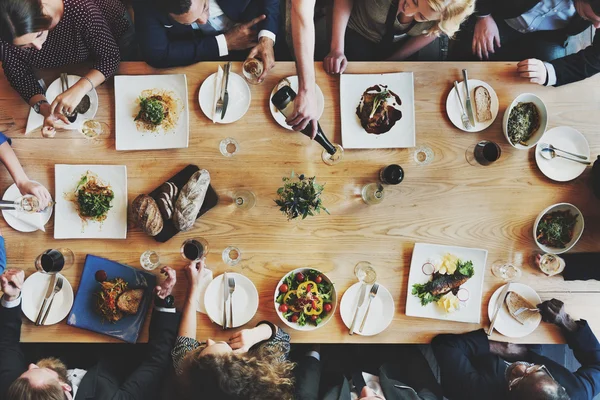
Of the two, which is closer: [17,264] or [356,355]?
[17,264]

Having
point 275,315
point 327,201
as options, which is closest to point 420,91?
point 327,201

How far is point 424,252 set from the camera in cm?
206

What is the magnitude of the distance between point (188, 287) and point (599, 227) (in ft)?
6.21

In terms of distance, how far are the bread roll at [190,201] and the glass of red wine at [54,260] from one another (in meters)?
0.50

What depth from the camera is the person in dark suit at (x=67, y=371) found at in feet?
6.03

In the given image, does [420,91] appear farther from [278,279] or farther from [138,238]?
[138,238]

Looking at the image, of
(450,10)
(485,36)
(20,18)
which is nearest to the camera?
(20,18)

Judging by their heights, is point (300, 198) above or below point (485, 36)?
below

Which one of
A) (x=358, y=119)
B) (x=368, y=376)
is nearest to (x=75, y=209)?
(x=358, y=119)

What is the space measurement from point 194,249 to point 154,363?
0.56 m

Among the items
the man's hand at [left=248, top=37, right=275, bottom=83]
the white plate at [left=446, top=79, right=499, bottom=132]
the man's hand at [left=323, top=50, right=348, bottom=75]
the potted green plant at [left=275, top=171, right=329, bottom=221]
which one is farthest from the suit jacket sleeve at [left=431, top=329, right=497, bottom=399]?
the man's hand at [left=248, top=37, right=275, bottom=83]

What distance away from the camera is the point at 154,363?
206cm

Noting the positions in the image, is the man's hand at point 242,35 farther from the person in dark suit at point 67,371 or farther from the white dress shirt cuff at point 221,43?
the person in dark suit at point 67,371

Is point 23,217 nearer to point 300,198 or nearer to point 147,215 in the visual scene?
point 147,215
